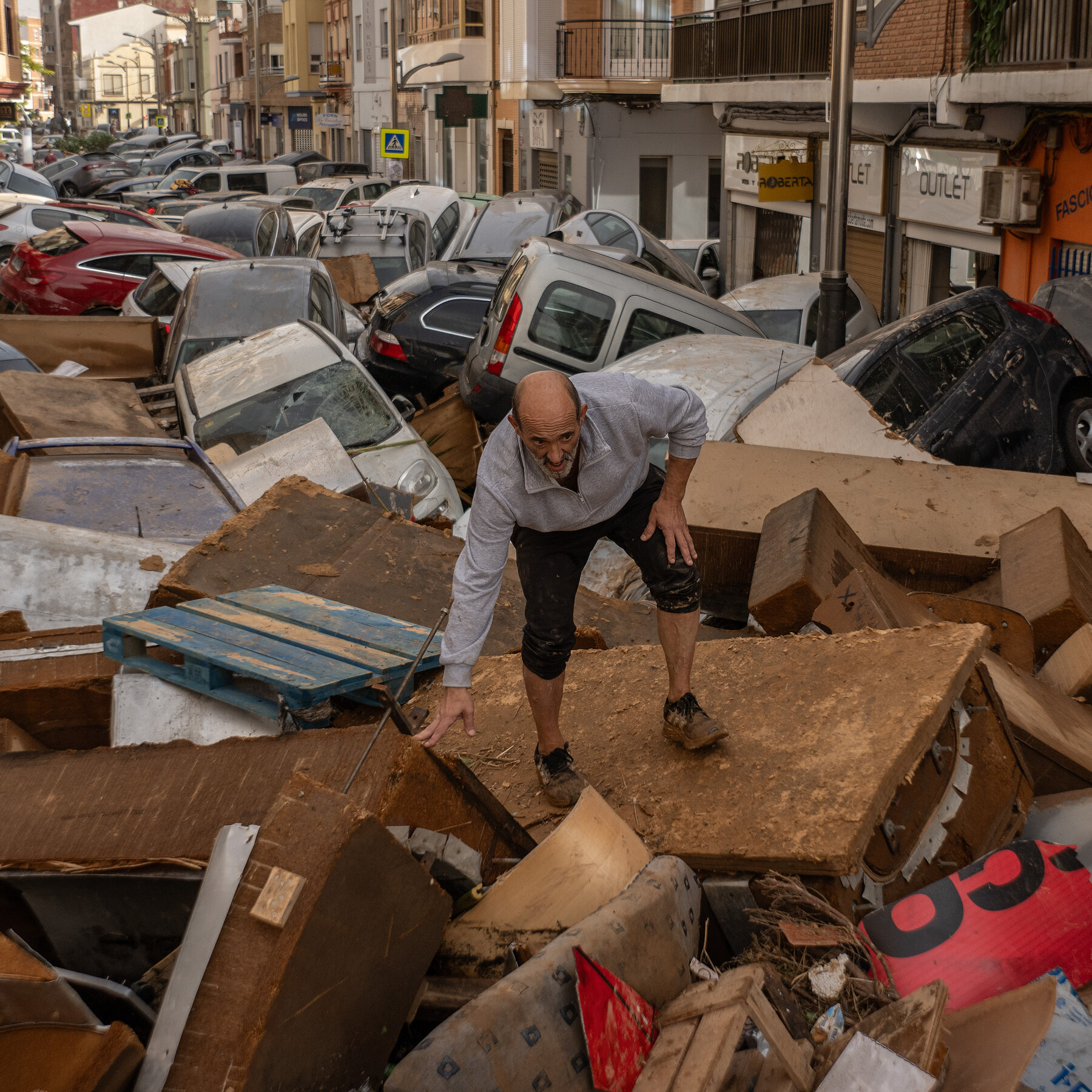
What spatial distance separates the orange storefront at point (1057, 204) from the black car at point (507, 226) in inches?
282

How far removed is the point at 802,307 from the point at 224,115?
296 feet

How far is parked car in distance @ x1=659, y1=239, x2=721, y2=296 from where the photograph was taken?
19938mm

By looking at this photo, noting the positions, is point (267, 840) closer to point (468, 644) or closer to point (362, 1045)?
point (362, 1045)

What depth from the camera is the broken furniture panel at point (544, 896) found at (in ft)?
9.45

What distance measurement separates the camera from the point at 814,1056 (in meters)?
2.62

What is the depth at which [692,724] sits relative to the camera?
11.9 feet

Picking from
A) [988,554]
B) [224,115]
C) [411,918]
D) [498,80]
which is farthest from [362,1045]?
[224,115]

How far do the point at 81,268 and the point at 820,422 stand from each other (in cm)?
1098

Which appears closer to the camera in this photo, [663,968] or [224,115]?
[663,968]

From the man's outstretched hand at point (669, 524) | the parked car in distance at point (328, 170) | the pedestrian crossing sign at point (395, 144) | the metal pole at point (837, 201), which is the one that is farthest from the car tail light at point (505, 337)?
the parked car in distance at point (328, 170)

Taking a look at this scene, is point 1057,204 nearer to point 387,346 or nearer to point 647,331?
point 647,331

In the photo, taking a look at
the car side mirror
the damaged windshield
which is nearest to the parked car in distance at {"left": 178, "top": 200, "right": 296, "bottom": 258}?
the car side mirror

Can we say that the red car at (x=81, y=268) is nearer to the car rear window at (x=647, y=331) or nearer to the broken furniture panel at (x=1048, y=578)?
the car rear window at (x=647, y=331)

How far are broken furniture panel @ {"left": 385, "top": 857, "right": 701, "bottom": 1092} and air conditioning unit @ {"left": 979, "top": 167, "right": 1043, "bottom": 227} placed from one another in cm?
1122
